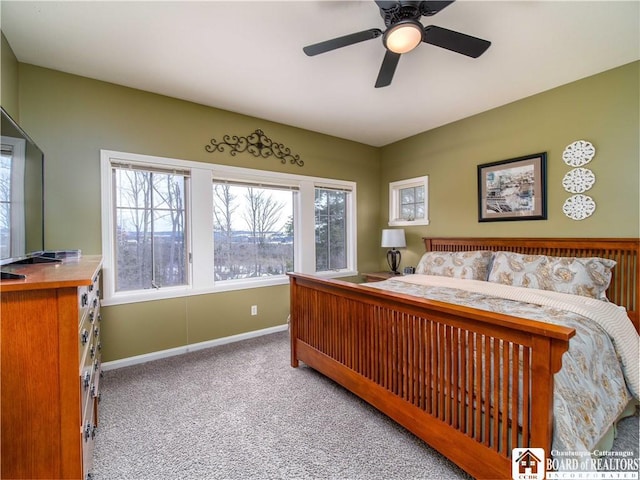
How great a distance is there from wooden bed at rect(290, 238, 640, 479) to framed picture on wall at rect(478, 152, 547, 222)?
66 cm

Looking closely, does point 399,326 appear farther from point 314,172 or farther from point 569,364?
point 314,172

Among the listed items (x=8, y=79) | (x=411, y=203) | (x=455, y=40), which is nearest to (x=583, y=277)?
(x=455, y=40)

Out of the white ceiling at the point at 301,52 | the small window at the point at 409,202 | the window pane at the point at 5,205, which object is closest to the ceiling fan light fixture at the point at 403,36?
the white ceiling at the point at 301,52

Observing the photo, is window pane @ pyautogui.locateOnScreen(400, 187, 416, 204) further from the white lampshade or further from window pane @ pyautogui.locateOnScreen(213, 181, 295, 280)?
window pane @ pyautogui.locateOnScreen(213, 181, 295, 280)

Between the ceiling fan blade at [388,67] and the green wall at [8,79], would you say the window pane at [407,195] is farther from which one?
the green wall at [8,79]

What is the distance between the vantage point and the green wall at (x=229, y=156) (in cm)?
251

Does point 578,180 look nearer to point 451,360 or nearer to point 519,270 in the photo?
point 519,270

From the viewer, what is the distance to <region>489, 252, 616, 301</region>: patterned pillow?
2320 mm

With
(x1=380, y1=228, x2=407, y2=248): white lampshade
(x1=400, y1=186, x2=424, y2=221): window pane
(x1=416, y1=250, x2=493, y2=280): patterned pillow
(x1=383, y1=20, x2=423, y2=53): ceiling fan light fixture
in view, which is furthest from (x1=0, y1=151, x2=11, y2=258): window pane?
(x1=400, y1=186, x2=424, y2=221): window pane

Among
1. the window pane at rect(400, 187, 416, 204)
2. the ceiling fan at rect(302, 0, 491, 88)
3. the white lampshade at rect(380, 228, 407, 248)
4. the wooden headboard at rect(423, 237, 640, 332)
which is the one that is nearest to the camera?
the ceiling fan at rect(302, 0, 491, 88)

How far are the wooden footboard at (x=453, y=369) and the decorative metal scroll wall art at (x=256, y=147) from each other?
216 cm

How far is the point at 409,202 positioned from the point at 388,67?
8.67 feet

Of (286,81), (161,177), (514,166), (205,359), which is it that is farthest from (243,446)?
(514,166)

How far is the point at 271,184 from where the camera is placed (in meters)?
3.78
